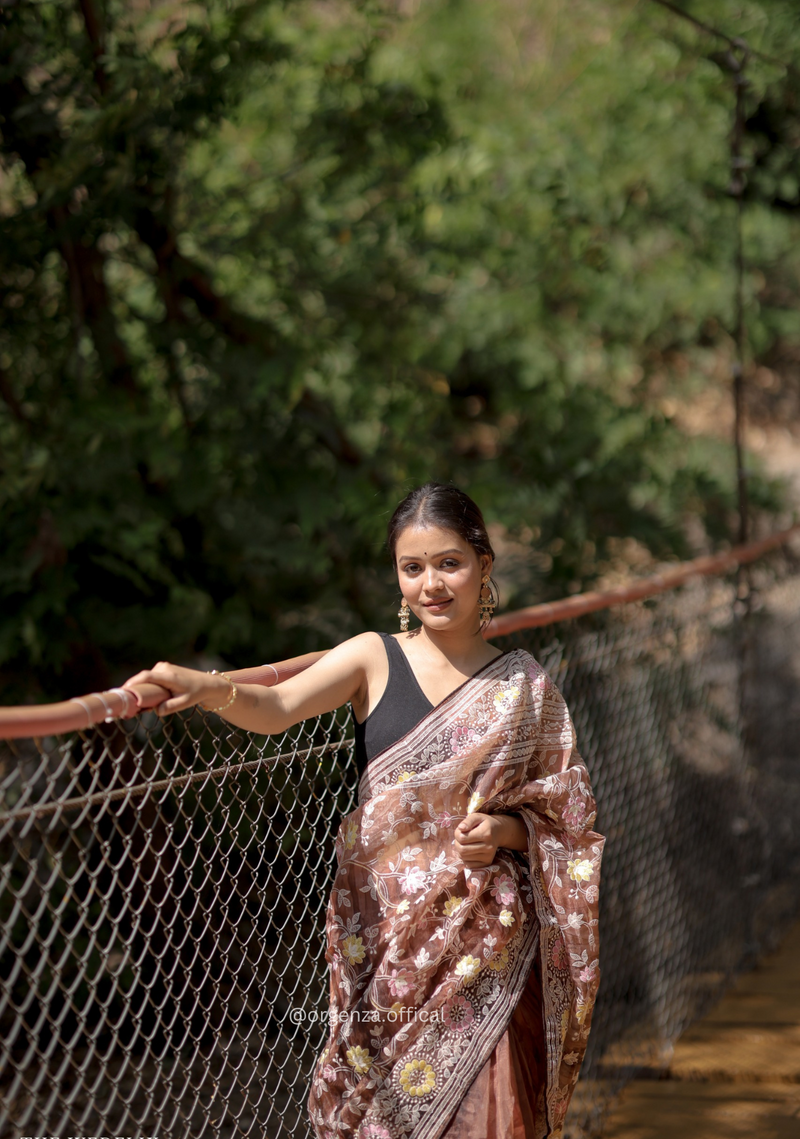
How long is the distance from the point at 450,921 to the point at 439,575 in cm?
55

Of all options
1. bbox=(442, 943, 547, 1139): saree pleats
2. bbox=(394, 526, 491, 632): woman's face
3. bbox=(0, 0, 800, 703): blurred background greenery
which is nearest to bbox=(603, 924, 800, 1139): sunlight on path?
bbox=(442, 943, 547, 1139): saree pleats

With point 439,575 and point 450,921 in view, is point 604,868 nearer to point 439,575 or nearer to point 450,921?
point 450,921

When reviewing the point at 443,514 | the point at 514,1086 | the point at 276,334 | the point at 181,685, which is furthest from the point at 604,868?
the point at 276,334

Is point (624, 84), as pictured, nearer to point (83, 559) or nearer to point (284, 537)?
point (284, 537)

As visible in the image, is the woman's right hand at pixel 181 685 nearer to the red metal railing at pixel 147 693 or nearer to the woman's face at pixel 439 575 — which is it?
the red metal railing at pixel 147 693

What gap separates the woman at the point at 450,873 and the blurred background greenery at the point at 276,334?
2214 millimetres

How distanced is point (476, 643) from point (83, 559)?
2.60 metres

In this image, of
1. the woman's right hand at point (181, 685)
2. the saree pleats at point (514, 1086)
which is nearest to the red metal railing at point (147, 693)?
the woman's right hand at point (181, 685)

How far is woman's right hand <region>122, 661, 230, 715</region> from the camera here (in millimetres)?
1461

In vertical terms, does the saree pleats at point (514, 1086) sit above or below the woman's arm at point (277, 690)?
below

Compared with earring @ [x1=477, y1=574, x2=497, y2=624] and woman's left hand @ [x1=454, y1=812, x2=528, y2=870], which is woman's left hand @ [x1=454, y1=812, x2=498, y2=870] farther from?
earring @ [x1=477, y1=574, x2=497, y2=624]

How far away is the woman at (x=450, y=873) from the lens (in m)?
1.72

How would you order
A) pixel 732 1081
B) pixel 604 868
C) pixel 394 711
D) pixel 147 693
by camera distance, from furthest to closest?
1. pixel 604 868
2. pixel 732 1081
3. pixel 394 711
4. pixel 147 693

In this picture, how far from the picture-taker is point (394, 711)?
1794 millimetres
